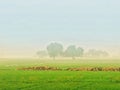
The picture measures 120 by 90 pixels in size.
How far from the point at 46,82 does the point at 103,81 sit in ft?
19.4

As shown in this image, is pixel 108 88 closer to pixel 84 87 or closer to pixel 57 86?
pixel 84 87

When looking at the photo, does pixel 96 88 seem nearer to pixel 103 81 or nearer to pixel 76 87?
pixel 76 87

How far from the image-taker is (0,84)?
37.1 metres

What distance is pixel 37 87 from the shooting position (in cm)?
3475

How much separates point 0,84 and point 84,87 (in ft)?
27.8

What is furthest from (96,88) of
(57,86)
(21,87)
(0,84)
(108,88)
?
(0,84)

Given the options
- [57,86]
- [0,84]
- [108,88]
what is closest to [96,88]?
[108,88]

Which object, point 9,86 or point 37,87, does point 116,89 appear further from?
point 9,86

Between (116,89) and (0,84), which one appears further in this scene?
(0,84)

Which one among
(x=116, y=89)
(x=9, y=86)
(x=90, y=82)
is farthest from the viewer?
(x=90, y=82)

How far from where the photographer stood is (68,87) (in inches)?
1344

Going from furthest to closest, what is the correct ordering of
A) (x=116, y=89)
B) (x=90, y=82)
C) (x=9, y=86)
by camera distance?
(x=90, y=82) → (x=9, y=86) → (x=116, y=89)

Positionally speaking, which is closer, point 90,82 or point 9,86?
point 9,86

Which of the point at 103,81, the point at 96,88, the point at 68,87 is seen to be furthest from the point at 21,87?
the point at 103,81
